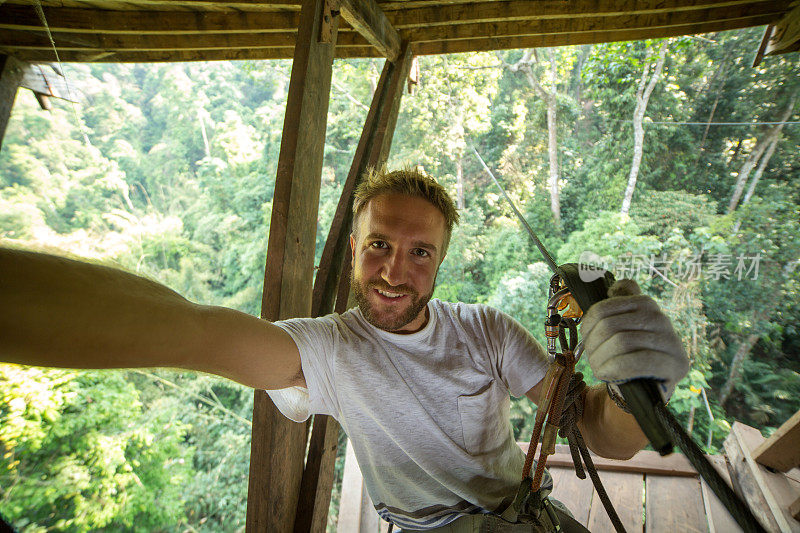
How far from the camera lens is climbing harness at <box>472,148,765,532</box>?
0.59 meters

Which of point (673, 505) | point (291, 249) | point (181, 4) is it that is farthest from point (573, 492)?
point (181, 4)

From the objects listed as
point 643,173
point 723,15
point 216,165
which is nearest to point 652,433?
point 723,15

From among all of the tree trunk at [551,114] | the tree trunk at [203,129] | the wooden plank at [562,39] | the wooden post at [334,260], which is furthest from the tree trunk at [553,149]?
the tree trunk at [203,129]

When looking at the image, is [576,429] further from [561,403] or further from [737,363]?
[737,363]

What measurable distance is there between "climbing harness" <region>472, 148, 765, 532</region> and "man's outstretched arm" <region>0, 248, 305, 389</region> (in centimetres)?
75

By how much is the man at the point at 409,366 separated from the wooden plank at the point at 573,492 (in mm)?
1227

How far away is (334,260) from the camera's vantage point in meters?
1.78

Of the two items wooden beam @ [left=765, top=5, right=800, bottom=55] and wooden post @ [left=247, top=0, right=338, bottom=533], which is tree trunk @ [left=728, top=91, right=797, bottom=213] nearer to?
wooden beam @ [left=765, top=5, right=800, bottom=55]

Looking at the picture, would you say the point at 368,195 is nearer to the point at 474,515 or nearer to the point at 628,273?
the point at 474,515

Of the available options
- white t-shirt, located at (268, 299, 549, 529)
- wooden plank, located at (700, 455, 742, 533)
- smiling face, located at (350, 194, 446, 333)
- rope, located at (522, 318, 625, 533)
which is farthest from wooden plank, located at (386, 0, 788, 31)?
wooden plank, located at (700, 455, 742, 533)

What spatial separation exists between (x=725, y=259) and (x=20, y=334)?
10480mm

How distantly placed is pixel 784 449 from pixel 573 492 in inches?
42.4

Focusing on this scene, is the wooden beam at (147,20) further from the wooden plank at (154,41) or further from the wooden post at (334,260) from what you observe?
the wooden post at (334,260)

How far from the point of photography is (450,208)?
59.1 inches
